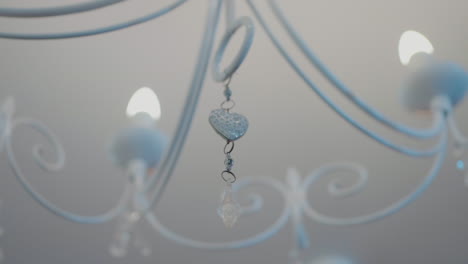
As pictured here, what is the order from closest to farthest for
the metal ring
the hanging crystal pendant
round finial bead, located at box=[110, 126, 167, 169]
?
1. the metal ring
2. the hanging crystal pendant
3. round finial bead, located at box=[110, 126, 167, 169]

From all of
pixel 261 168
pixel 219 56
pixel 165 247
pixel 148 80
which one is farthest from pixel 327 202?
pixel 219 56

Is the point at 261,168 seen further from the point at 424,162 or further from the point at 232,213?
the point at 232,213

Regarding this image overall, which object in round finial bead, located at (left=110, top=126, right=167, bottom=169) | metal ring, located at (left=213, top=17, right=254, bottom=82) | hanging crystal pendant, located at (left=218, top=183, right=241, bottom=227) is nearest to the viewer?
metal ring, located at (left=213, top=17, right=254, bottom=82)

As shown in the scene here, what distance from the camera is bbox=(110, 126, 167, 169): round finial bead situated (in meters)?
0.72

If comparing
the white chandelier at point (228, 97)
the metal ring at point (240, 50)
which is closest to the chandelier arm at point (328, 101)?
the white chandelier at point (228, 97)

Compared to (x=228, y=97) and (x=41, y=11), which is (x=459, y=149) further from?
(x=41, y=11)

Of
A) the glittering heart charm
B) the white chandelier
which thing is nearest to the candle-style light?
the white chandelier

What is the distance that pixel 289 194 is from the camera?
1.12 meters

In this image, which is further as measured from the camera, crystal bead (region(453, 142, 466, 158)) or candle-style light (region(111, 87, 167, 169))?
candle-style light (region(111, 87, 167, 169))

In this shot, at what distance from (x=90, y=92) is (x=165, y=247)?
488mm

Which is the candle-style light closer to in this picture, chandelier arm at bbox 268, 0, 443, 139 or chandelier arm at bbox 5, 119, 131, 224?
chandelier arm at bbox 5, 119, 131, 224

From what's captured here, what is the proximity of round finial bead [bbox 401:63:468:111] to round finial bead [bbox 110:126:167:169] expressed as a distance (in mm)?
337

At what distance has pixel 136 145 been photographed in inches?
28.2

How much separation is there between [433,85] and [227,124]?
27 centimetres
